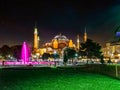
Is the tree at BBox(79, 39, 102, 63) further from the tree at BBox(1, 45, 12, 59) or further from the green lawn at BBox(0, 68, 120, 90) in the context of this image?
the green lawn at BBox(0, 68, 120, 90)

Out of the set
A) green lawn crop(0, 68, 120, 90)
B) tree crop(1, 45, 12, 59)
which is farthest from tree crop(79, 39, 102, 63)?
green lawn crop(0, 68, 120, 90)

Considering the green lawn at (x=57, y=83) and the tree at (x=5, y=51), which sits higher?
the tree at (x=5, y=51)

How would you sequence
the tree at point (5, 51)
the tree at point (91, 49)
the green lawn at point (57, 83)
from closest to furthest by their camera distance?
1. the green lawn at point (57, 83)
2. the tree at point (91, 49)
3. the tree at point (5, 51)

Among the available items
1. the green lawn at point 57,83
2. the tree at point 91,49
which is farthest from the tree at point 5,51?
the green lawn at point 57,83

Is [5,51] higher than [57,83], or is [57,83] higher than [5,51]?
[5,51]

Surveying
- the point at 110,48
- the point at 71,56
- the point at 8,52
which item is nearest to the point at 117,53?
the point at 110,48

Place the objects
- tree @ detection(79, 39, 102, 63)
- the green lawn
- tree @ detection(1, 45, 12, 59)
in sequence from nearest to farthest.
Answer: the green lawn
tree @ detection(79, 39, 102, 63)
tree @ detection(1, 45, 12, 59)

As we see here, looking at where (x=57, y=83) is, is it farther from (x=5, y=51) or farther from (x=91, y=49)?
(x=5, y=51)

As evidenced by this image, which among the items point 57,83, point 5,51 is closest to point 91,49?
point 5,51

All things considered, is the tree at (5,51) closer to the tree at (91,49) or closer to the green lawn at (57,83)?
the tree at (91,49)

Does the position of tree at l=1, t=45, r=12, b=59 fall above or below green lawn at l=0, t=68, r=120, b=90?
above

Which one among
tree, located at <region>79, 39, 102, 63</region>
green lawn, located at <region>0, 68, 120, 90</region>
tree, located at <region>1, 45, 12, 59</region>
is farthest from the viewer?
tree, located at <region>1, 45, 12, 59</region>

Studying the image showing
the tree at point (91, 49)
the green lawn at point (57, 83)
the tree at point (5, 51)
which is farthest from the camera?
the tree at point (5, 51)

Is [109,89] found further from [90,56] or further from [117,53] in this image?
[117,53]
